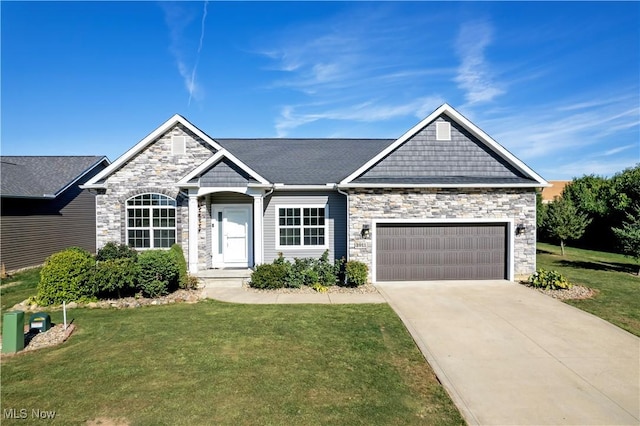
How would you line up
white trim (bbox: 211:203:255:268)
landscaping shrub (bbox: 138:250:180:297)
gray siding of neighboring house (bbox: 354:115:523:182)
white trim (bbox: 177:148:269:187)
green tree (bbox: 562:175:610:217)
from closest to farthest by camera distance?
1. landscaping shrub (bbox: 138:250:180:297)
2. white trim (bbox: 177:148:269:187)
3. gray siding of neighboring house (bbox: 354:115:523:182)
4. white trim (bbox: 211:203:255:268)
5. green tree (bbox: 562:175:610:217)

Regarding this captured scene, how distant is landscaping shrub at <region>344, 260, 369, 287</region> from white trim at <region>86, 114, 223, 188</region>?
23.2 feet

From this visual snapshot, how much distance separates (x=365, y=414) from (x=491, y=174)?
11.6m

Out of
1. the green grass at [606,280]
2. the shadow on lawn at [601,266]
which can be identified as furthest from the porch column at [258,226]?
the shadow on lawn at [601,266]

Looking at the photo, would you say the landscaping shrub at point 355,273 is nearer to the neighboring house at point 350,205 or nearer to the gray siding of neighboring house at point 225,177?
the neighboring house at point 350,205

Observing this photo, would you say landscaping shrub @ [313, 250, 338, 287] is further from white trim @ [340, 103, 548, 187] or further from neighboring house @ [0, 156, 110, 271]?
neighboring house @ [0, 156, 110, 271]

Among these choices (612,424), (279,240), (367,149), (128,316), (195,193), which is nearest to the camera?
(612,424)

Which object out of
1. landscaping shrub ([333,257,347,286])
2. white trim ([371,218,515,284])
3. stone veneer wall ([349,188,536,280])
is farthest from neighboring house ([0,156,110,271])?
white trim ([371,218,515,284])

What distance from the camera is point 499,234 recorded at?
1326cm

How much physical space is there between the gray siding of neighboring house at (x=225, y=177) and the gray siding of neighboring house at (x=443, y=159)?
5.20m

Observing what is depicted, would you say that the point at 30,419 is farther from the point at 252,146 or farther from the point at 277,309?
the point at 252,146

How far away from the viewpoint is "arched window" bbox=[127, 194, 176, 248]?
14.2m

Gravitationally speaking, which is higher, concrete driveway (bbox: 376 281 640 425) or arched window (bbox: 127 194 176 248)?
arched window (bbox: 127 194 176 248)

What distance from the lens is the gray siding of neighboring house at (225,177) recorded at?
13.1m

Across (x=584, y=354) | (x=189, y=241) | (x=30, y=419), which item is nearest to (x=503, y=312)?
(x=584, y=354)
